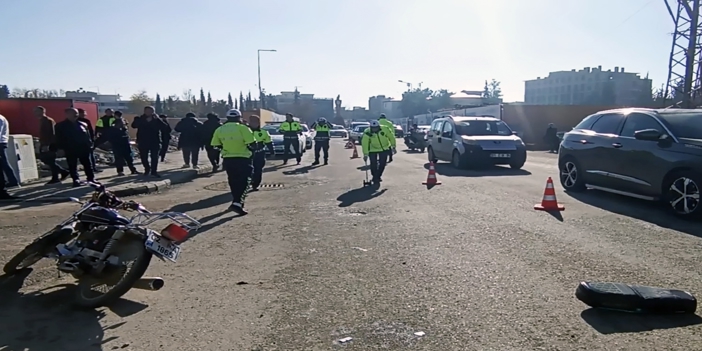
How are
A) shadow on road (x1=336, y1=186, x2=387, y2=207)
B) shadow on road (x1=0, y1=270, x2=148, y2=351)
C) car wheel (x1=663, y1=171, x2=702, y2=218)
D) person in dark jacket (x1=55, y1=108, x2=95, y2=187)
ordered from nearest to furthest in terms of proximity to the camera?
shadow on road (x1=0, y1=270, x2=148, y2=351), car wheel (x1=663, y1=171, x2=702, y2=218), shadow on road (x1=336, y1=186, x2=387, y2=207), person in dark jacket (x1=55, y1=108, x2=95, y2=187)

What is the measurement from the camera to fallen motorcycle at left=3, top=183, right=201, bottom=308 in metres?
4.69

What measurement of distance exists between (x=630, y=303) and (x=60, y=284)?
5.20m

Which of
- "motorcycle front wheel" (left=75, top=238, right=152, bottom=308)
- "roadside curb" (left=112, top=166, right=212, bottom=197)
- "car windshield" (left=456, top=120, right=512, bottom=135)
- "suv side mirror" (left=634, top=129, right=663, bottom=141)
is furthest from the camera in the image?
"car windshield" (left=456, top=120, right=512, bottom=135)

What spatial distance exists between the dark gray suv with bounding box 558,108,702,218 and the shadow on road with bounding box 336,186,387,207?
13.7 feet

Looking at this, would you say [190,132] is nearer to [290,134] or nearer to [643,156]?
[290,134]

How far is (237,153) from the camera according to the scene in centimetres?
913

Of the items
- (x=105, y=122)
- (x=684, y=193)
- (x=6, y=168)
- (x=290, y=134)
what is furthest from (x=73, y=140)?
(x=684, y=193)

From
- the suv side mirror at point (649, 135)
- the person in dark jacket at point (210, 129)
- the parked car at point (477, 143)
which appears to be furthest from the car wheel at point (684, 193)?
the person in dark jacket at point (210, 129)

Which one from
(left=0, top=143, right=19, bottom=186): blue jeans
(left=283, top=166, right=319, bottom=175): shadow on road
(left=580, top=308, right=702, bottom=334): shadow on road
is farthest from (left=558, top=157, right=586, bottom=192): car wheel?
(left=0, top=143, right=19, bottom=186): blue jeans

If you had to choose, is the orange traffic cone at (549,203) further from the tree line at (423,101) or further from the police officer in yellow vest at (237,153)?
the tree line at (423,101)

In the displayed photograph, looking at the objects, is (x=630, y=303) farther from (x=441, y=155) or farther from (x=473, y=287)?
(x=441, y=155)

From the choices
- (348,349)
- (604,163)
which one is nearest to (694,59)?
(604,163)

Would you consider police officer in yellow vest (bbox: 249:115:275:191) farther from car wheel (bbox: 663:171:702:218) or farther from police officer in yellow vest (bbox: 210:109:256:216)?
car wheel (bbox: 663:171:702:218)

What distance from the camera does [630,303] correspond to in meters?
4.29
